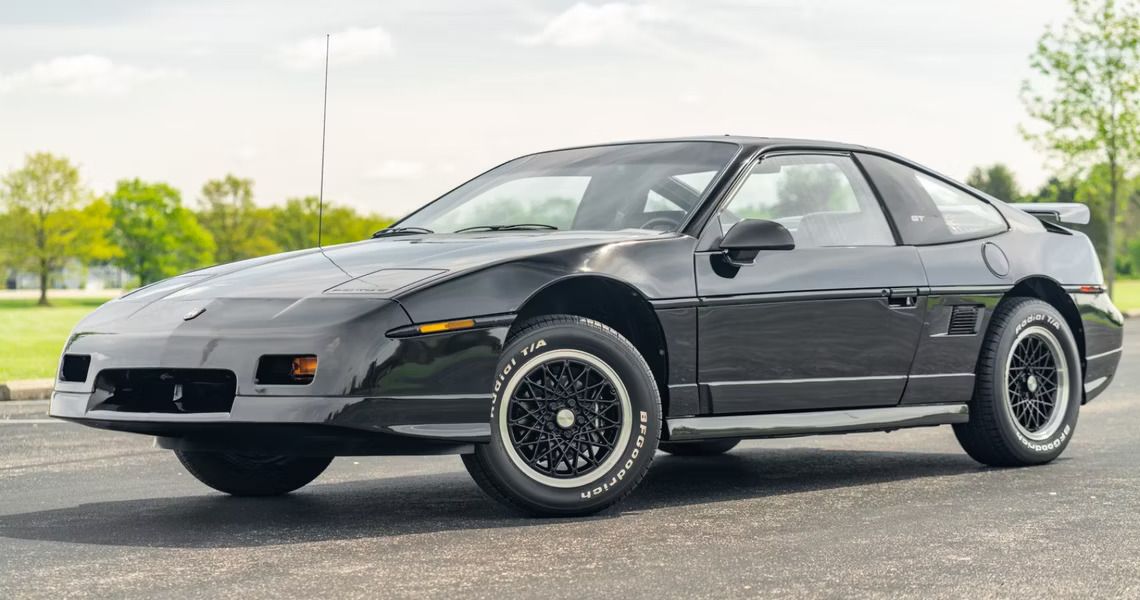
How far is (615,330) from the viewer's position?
5910 millimetres

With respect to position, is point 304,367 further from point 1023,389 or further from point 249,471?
point 1023,389

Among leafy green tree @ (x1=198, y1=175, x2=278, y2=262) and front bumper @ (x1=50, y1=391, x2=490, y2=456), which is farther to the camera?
leafy green tree @ (x1=198, y1=175, x2=278, y2=262)

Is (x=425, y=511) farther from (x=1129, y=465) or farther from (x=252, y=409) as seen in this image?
(x=1129, y=465)

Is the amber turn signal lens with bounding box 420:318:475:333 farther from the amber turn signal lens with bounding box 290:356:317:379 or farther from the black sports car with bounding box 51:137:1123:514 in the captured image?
the amber turn signal lens with bounding box 290:356:317:379

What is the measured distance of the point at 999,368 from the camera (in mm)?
7117

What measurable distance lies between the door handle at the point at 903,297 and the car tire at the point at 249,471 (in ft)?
8.32

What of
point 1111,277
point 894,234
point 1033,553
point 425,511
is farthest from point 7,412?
point 1111,277

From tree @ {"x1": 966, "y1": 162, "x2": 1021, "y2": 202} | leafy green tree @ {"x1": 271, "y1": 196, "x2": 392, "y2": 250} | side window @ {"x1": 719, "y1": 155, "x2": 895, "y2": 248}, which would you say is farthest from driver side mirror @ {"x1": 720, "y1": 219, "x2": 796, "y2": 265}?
tree @ {"x1": 966, "y1": 162, "x2": 1021, "y2": 202}

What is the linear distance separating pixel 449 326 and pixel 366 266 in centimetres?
55

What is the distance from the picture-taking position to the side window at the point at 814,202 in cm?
648

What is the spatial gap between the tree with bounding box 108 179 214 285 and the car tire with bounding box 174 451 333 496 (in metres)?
94.2

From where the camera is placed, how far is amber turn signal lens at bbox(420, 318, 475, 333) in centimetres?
523

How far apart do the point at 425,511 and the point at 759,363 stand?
4.86ft

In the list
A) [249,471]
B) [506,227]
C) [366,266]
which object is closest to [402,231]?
[506,227]
